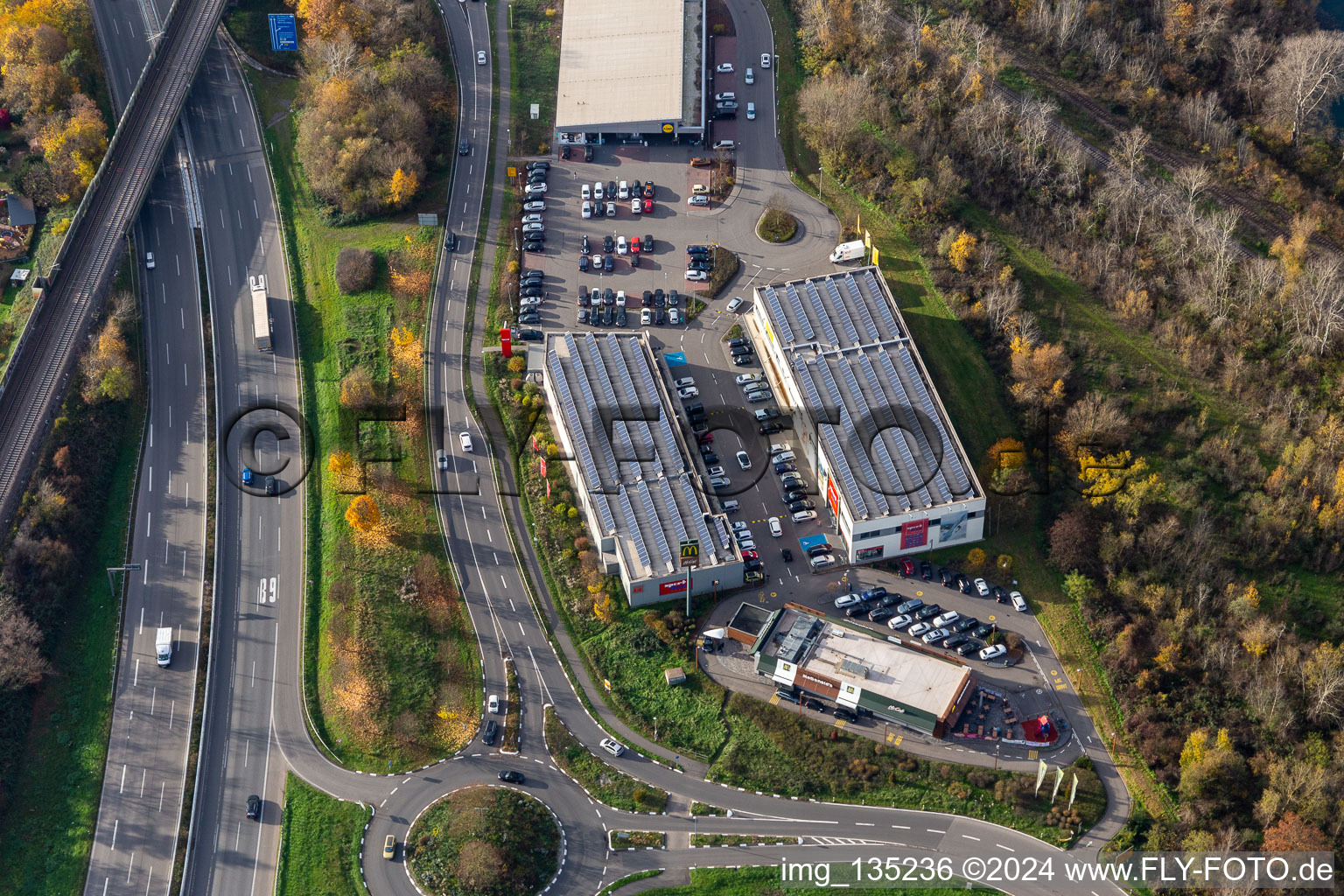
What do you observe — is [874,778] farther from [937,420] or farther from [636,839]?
[937,420]

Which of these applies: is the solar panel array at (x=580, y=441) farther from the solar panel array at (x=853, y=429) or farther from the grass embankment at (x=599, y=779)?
the solar panel array at (x=853, y=429)

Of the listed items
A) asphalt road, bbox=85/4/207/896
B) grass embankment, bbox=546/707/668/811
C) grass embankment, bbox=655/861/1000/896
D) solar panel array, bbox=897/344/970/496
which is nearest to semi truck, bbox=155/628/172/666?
asphalt road, bbox=85/4/207/896

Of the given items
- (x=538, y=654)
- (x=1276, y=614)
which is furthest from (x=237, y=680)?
(x=1276, y=614)

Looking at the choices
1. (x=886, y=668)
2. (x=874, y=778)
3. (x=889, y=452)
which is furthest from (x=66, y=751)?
(x=889, y=452)

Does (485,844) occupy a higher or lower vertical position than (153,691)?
lower

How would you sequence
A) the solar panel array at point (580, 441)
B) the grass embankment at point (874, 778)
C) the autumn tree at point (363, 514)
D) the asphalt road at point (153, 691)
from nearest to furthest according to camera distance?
the grass embankment at point (874, 778), the asphalt road at point (153, 691), the solar panel array at point (580, 441), the autumn tree at point (363, 514)

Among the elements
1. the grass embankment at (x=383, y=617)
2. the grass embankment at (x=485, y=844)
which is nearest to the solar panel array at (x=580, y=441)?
the grass embankment at (x=383, y=617)
